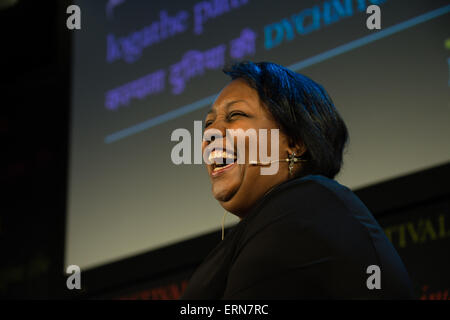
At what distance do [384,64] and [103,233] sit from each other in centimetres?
156

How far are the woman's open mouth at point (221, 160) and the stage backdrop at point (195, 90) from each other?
845mm

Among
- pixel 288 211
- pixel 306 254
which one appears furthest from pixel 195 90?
pixel 306 254

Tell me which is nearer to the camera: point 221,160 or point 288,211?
point 288,211

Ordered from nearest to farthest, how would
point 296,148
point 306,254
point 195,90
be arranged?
point 306,254, point 296,148, point 195,90

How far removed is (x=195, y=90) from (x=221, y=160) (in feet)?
4.64

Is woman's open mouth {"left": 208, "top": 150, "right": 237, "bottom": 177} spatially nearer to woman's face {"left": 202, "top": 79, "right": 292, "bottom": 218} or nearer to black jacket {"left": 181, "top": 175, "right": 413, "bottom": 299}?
woman's face {"left": 202, "top": 79, "right": 292, "bottom": 218}

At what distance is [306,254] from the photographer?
1.19 meters

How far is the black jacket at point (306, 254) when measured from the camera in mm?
1167

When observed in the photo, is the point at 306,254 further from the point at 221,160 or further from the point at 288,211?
the point at 221,160

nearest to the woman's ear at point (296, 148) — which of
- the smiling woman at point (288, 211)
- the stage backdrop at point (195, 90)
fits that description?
the smiling woman at point (288, 211)

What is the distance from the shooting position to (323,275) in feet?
3.83

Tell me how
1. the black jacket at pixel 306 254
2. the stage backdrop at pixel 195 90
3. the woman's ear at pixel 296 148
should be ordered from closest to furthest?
the black jacket at pixel 306 254, the woman's ear at pixel 296 148, the stage backdrop at pixel 195 90

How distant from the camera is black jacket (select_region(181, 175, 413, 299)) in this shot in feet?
3.83

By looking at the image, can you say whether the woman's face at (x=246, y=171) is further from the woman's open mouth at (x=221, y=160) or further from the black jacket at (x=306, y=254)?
the black jacket at (x=306, y=254)
